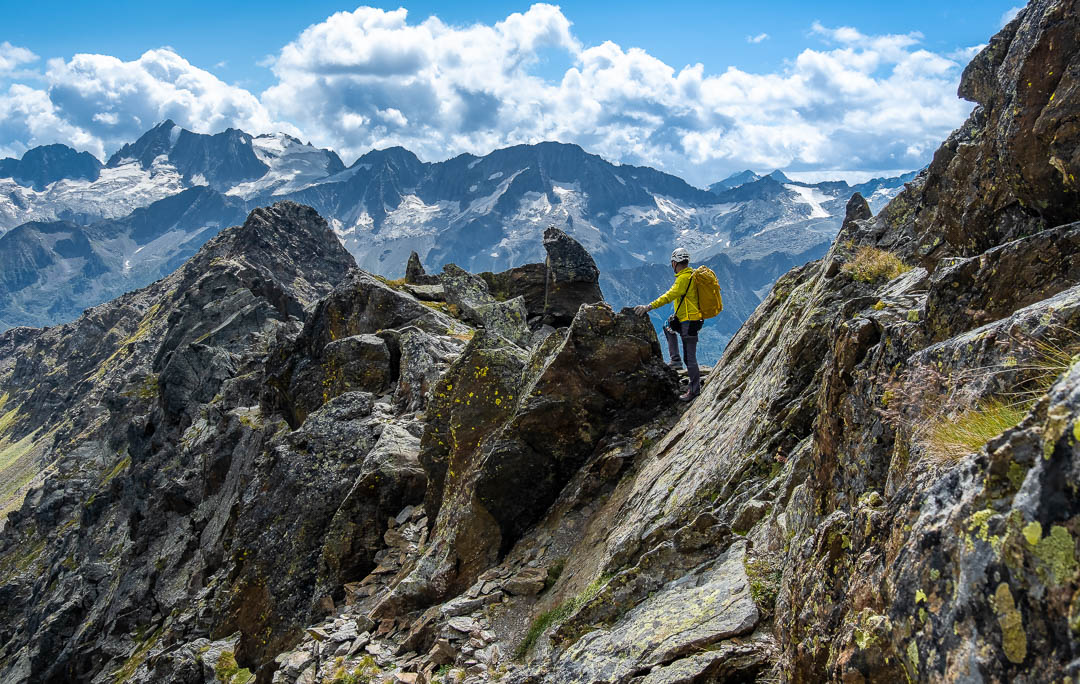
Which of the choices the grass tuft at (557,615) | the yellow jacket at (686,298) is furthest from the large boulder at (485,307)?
the grass tuft at (557,615)

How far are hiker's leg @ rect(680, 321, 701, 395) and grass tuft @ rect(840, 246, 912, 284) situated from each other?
593 centimetres

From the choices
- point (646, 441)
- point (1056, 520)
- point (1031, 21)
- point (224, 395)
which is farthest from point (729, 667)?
point (224, 395)

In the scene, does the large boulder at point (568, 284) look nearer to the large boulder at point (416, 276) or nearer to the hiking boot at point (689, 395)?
the large boulder at point (416, 276)

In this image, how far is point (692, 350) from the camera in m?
20.3

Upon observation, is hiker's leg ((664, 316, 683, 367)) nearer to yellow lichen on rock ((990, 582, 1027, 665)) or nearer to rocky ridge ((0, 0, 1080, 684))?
rocky ridge ((0, 0, 1080, 684))

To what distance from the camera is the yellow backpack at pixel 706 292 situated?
20.2 m

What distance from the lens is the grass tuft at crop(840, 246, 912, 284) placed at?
560 inches

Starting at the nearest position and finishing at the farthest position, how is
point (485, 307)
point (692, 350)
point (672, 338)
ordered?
1. point (692, 350)
2. point (672, 338)
3. point (485, 307)

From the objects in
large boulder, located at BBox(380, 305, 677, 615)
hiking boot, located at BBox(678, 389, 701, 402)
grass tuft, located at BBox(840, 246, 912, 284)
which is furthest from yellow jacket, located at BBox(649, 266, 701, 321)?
grass tuft, located at BBox(840, 246, 912, 284)

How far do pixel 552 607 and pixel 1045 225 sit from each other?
12145 millimetres

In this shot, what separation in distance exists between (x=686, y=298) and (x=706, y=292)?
0.81 m

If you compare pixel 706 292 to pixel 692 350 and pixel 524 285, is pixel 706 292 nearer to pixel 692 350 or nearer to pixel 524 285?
pixel 692 350

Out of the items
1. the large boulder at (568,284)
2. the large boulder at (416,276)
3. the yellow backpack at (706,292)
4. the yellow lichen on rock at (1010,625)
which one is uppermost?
the large boulder at (416,276)

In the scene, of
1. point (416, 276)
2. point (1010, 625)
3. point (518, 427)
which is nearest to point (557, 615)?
point (518, 427)
